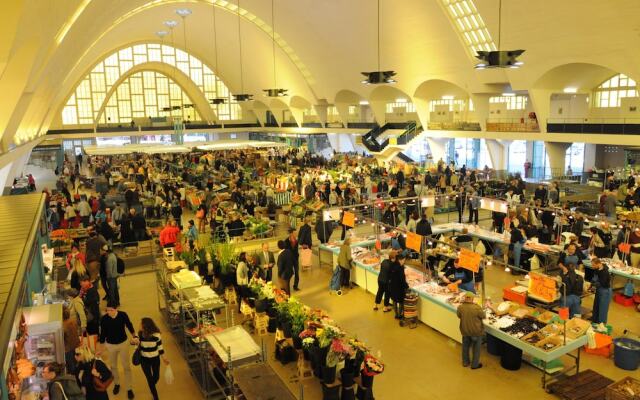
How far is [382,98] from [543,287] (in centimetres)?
2628

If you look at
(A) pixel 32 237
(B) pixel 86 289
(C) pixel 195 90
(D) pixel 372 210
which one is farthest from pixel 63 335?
(C) pixel 195 90

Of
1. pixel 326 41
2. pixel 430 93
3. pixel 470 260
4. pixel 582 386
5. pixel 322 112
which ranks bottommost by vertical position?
pixel 582 386

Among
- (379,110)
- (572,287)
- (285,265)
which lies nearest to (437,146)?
(379,110)

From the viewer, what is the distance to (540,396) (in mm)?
6578

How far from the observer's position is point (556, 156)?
72.9 feet

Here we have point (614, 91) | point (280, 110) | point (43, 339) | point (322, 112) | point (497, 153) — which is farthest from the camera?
point (280, 110)

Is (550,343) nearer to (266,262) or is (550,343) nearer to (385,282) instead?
(385,282)

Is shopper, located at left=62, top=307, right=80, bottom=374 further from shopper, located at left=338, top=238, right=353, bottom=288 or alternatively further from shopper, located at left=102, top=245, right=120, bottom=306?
shopper, located at left=338, top=238, right=353, bottom=288

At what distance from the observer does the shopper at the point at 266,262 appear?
10148 mm

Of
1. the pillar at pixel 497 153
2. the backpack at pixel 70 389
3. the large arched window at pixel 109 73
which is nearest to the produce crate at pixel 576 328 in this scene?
the backpack at pixel 70 389

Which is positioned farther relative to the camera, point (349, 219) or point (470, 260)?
point (349, 219)

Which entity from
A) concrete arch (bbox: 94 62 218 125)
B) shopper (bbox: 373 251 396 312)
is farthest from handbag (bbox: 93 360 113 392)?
concrete arch (bbox: 94 62 218 125)

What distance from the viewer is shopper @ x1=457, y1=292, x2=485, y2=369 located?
23.4ft

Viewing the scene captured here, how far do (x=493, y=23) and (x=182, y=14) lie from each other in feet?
73.2
